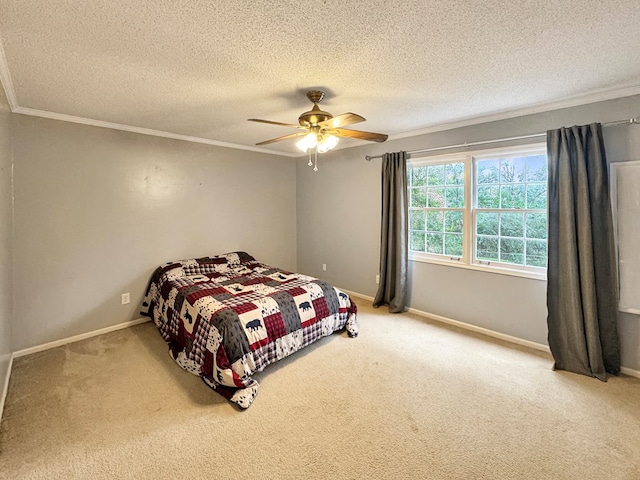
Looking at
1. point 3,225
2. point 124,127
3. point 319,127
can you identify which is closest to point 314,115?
point 319,127

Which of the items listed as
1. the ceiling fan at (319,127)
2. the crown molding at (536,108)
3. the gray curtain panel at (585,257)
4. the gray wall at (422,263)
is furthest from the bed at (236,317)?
the crown molding at (536,108)

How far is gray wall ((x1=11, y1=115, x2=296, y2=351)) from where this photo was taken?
2838 millimetres

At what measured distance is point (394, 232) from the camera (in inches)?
150

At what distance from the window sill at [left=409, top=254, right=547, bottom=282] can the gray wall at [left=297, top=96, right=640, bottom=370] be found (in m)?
0.04

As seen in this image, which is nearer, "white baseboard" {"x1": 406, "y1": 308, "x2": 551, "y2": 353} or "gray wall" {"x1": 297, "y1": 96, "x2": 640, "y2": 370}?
"gray wall" {"x1": 297, "y1": 96, "x2": 640, "y2": 370}

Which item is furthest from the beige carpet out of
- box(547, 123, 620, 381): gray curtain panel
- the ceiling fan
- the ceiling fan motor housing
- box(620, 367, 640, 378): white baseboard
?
the ceiling fan motor housing

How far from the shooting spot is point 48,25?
1553mm

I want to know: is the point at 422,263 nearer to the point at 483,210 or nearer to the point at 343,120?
the point at 483,210

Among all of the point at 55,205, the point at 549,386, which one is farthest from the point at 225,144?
the point at 549,386

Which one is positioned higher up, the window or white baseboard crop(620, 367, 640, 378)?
the window

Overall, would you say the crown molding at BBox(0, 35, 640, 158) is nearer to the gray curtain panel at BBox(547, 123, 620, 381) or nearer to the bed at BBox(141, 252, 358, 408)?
the gray curtain panel at BBox(547, 123, 620, 381)

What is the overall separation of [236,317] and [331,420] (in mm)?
1010

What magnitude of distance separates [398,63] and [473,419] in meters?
2.40

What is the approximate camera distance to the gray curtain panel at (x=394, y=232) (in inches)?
147
